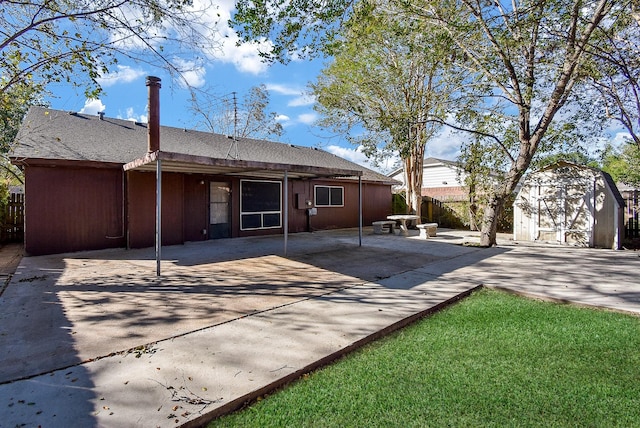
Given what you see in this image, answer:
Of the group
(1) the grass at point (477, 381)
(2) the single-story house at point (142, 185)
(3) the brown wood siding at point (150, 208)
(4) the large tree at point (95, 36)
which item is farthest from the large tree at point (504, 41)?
(1) the grass at point (477, 381)

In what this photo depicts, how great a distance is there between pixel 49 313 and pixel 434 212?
15283 mm

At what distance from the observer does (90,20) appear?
5.63 metres

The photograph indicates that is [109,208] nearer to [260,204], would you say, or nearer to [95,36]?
[95,36]

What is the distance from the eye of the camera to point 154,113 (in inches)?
282

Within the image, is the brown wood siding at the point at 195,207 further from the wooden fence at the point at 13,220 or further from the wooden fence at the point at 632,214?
the wooden fence at the point at 632,214

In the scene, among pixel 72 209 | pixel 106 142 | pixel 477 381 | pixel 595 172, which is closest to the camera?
pixel 477 381

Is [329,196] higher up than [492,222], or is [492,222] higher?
[329,196]

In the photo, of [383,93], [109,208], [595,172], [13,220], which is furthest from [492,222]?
[13,220]

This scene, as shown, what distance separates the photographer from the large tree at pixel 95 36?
219 inches

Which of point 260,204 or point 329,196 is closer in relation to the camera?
point 260,204

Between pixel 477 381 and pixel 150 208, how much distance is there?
338 inches

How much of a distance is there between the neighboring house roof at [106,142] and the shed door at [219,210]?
968 millimetres

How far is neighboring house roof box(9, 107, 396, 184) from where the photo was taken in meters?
7.83

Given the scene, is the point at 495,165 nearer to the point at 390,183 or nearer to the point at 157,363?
the point at 390,183
